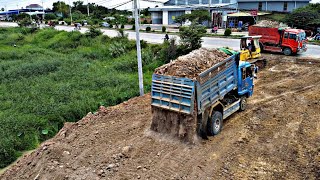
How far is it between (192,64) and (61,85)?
9345 mm

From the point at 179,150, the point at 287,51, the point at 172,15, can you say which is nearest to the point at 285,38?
the point at 287,51

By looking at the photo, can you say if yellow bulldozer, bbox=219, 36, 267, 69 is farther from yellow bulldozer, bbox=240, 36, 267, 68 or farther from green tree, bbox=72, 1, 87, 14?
green tree, bbox=72, 1, 87, 14

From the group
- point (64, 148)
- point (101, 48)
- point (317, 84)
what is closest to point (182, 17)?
point (101, 48)

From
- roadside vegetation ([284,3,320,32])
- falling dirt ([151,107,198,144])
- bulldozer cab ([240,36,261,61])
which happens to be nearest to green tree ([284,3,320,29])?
roadside vegetation ([284,3,320,32])

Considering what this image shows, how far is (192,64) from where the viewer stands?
11062mm

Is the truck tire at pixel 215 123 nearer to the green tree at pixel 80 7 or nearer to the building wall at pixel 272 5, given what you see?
the building wall at pixel 272 5

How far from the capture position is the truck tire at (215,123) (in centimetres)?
1089

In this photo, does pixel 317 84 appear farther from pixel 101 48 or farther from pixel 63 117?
pixel 101 48

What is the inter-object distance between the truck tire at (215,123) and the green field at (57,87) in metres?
6.16

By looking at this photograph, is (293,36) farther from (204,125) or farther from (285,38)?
(204,125)

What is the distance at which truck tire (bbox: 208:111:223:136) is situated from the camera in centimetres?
1089

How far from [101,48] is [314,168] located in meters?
23.3

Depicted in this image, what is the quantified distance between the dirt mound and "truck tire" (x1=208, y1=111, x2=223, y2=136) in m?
1.62

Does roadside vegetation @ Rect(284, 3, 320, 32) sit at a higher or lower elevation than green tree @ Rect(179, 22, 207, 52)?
higher
